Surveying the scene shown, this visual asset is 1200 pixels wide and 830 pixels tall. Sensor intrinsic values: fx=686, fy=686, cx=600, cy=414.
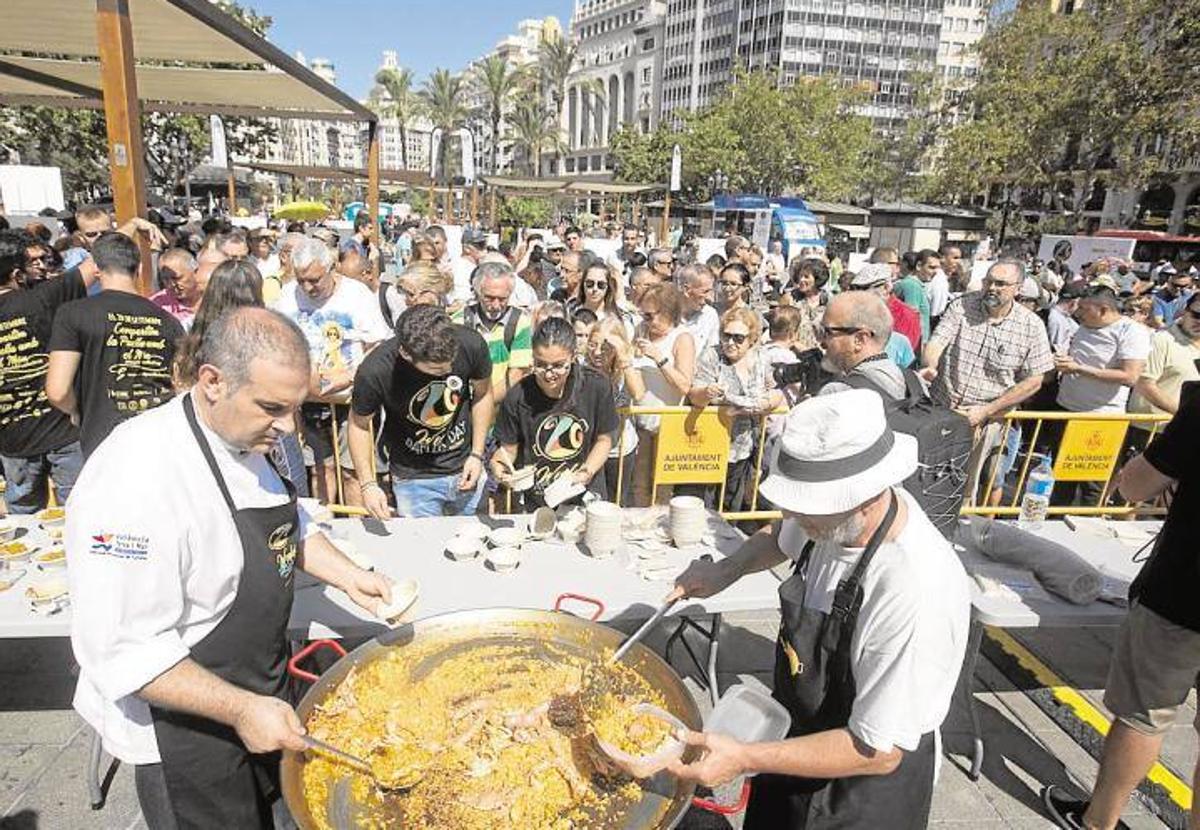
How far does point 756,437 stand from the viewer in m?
5.18

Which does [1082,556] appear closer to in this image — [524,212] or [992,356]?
[992,356]

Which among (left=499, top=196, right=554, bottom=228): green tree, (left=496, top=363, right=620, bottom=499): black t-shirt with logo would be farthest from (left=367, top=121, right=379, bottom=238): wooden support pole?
(left=499, top=196, right=554, bottom=228): green tree

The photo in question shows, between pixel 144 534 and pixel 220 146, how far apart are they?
13.1m

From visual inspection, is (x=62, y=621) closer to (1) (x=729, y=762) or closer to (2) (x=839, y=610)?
(1) (x=729, y=762)

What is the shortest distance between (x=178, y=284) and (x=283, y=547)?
400 cm

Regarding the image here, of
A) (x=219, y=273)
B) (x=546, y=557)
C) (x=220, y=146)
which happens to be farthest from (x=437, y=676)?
(x=220, y=146)

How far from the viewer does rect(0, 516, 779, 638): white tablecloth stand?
9.11 ft

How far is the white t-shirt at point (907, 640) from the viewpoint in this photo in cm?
171

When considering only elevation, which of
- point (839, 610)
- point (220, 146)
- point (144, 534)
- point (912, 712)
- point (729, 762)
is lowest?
point (729, 762)

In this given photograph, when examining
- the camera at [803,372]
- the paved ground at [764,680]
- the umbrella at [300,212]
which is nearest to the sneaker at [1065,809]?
the paved ground at [764,680]

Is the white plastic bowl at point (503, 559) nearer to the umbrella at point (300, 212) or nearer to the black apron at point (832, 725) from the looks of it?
the black apron at point (832, 725)

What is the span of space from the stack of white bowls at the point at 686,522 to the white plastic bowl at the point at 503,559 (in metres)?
0.82

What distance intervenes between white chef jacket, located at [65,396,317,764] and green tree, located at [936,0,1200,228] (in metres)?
30.9

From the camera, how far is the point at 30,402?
4324mm
